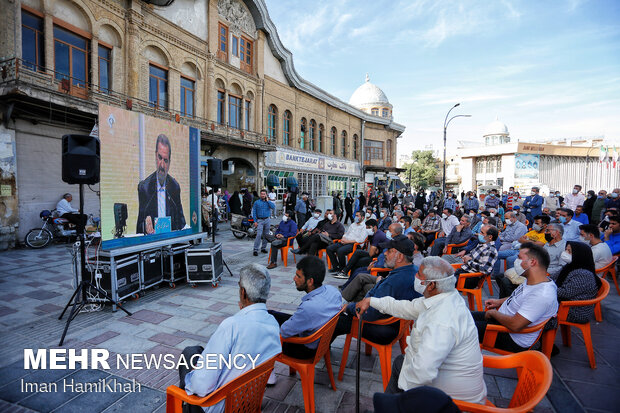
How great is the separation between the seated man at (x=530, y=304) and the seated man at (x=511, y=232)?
4145mm

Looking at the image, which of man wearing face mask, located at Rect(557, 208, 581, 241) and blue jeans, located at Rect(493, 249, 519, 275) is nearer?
blue jeans, located at Rect(493, 249, 519, 275)

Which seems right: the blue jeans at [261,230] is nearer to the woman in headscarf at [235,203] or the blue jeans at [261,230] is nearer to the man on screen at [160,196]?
the man on screen at [160,196]

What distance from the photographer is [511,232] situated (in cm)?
667

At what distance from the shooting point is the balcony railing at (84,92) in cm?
864

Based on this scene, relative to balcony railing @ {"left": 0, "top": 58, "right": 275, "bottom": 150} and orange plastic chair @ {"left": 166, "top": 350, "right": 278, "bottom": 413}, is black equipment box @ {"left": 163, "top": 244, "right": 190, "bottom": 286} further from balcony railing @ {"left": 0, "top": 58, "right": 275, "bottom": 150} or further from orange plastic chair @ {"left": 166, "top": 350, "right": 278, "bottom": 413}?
balcony railing @ {"left": 0, "top": 58, "right": 275, "bottom": 150}

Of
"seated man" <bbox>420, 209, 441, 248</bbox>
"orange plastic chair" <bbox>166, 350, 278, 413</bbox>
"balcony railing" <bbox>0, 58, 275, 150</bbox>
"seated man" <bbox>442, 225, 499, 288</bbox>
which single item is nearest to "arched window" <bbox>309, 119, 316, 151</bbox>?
"balcony railing" <bbox>0, 58, 275, 150</bbox>

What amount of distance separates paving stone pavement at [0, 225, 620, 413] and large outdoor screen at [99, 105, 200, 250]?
1.16 meters

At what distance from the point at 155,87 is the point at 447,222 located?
1268cm

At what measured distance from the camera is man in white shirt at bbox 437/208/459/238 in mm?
8484

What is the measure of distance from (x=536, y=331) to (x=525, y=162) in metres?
48.7

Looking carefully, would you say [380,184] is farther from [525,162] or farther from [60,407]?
[60,407]

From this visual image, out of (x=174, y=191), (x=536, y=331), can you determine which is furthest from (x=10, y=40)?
(x=536, y=331)

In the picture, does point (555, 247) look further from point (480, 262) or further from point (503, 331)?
point (503, 331)

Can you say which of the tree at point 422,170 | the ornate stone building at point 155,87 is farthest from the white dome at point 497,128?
the ornate stone building at point 155,87
